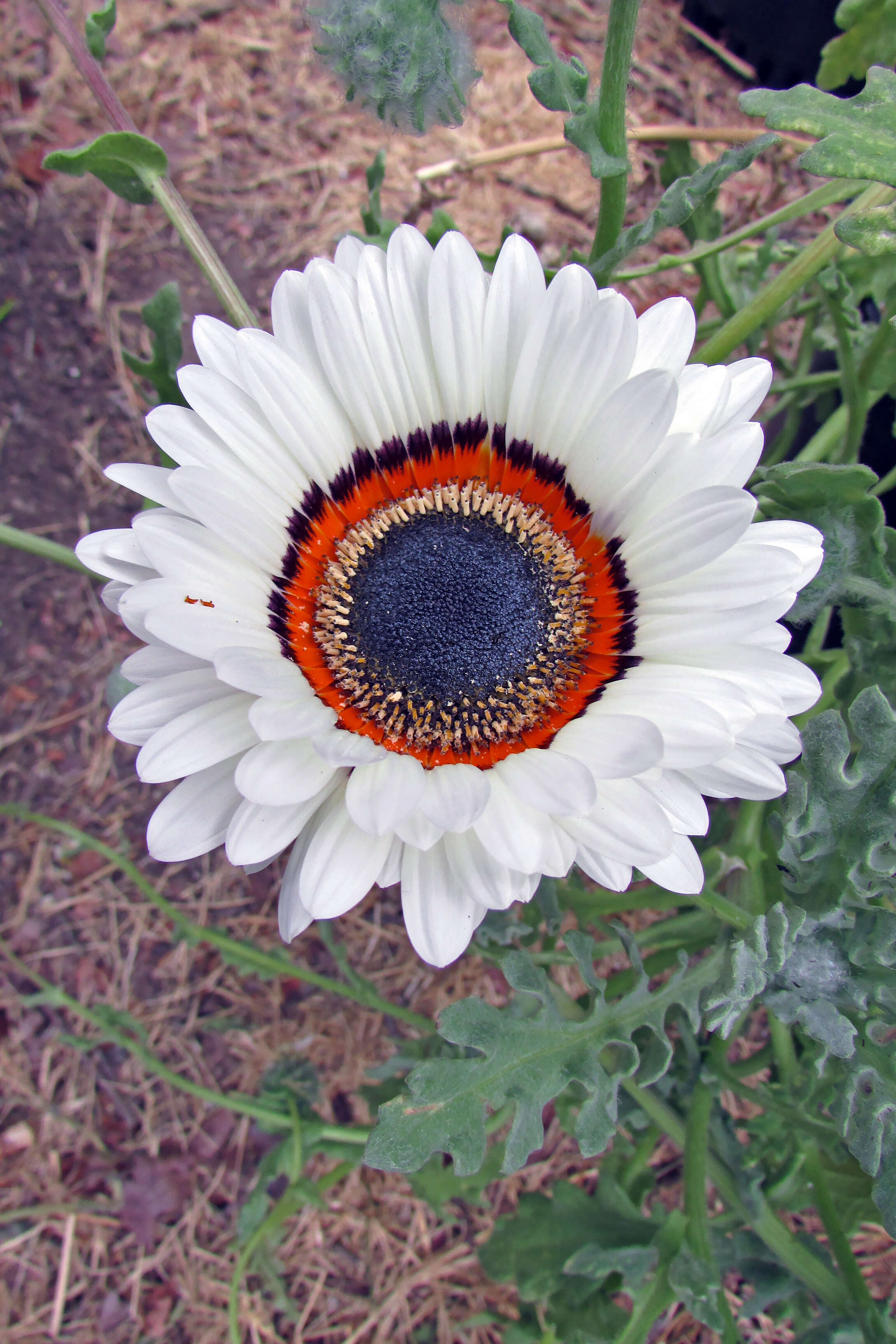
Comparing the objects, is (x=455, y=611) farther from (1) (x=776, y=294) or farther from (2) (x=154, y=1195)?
(2) (x=154, y=1195)

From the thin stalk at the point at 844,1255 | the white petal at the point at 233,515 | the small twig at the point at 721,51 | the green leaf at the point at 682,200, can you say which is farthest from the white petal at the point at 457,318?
the small twig at the point at 721,51

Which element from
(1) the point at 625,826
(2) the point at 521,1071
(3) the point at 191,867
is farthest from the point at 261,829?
(3) the point at 191,867

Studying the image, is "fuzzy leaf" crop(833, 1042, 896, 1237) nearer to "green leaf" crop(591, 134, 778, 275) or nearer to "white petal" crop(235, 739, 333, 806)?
"white petal" crop(235, 739, 333, 806)

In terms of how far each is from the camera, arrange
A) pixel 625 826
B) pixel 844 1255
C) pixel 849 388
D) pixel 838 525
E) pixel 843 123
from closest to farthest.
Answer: pixel 625 826
pixel 843 123
pixel 838 525
pixel 844 1255
pixel 849 388

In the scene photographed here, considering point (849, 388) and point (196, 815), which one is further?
point (849, 388)

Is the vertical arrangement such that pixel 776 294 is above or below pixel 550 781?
above

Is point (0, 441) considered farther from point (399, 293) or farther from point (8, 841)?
point (399, 293)

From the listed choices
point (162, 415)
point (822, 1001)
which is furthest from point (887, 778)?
point (162, 415)
